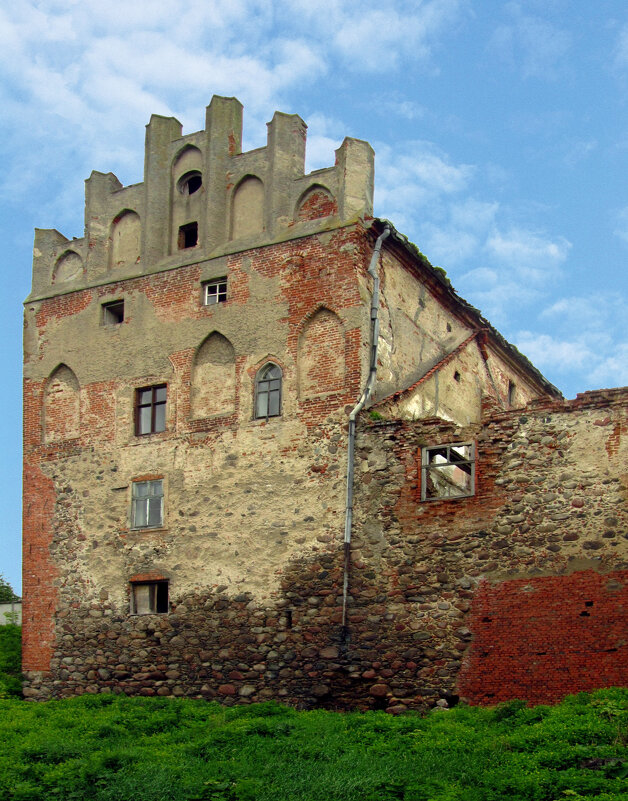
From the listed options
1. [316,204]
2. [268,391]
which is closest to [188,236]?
[316,204]

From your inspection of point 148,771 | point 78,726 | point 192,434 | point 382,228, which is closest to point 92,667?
point 78,726

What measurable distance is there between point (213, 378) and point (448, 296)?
555 centimetres

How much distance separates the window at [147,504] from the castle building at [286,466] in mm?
48

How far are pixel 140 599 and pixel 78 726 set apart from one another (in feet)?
12.8

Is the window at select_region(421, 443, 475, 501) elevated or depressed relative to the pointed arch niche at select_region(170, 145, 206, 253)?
depressed

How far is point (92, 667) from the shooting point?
72.2 feet

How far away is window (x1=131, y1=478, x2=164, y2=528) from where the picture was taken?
871 inches

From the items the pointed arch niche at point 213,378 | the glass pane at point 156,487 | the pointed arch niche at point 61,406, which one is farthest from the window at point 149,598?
the pointed arch niche at point 61,406

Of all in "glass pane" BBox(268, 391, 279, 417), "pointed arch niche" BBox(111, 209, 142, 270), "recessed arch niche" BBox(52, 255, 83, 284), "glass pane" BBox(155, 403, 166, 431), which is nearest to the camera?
"glass pane" BBox(268, 391, 279, 417)

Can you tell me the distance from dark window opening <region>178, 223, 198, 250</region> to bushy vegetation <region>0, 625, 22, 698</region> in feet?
31.0

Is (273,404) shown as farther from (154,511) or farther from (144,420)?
(154,511)

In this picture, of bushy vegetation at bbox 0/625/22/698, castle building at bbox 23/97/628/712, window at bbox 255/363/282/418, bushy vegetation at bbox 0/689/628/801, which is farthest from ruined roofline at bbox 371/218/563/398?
bushy vegetation at bbox 0/625/22/698

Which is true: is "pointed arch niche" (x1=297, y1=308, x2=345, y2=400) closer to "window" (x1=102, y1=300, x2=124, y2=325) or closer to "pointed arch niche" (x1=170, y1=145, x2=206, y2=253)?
"pointed arch niche" (x1=170, y1=145, x2=206, y2=253)

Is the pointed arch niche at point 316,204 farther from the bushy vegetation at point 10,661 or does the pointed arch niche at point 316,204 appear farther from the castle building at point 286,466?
the bushy vegetation at point 10,661
